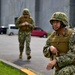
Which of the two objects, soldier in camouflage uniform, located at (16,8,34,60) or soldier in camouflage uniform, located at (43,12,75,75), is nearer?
soldier in camouflage uniform, located at (43,12,75,75)

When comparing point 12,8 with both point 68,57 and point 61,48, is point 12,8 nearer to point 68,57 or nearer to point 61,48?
point 61,48

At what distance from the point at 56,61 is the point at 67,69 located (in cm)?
17

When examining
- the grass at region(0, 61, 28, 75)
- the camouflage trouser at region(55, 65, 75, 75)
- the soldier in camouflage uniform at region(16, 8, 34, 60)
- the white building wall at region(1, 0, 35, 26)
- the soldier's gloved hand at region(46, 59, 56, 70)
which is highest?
the soldier's gloved hand at region(46, 59, 56, 70)

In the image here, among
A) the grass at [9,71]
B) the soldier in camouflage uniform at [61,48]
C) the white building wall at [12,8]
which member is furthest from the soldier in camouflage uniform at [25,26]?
the white building wall at [12,8]

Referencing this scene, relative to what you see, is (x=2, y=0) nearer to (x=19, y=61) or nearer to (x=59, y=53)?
(x=19, y=61)

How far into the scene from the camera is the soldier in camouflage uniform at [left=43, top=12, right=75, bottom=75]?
432 cm

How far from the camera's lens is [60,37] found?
15.1ft

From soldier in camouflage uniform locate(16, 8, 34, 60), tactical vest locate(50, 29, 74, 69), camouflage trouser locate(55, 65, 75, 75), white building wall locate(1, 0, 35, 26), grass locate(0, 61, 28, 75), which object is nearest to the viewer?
camouflage trouser locate(55, 65, 75, 75)

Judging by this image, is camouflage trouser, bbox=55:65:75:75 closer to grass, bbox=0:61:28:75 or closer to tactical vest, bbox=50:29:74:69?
tactical vest, bbox=50:29:74:69

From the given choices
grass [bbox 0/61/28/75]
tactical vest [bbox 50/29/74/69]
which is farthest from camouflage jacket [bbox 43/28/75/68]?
grass [bbox 0/61/28/75]

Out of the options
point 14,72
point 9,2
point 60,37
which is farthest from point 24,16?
point 9,2

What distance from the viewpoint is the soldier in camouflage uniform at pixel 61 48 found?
4324mm

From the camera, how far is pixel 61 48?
456 centimetres

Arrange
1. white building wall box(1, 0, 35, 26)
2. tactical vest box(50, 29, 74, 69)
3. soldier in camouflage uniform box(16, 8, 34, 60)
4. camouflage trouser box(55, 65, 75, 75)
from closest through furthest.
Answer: camouflage trouser box(55, 65, 75, 75) → tactical vest box(50, 29, 74, 69) → soldier in camouflage uniform box(16, 8, 34, 60) → white building wall box(1, 0, 35, 26)
